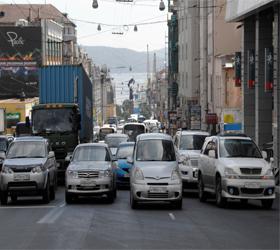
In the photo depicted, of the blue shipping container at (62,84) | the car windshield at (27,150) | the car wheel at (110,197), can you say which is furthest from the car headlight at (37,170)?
the blue shipping container at (62,84)

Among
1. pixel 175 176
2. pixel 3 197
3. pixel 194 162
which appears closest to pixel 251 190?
pixel 175 176

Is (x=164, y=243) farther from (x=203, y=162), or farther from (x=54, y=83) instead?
(x=54, y=83)

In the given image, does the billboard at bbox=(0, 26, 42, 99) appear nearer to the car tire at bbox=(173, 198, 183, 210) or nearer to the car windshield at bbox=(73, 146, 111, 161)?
the car windshield at bbox=(73, 146, 111, 161)

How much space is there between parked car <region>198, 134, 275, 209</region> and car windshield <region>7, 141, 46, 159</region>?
5.25 meters

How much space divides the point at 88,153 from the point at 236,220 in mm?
7400

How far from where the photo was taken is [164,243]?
1507 centimetres

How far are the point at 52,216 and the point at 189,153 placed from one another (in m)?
9.51

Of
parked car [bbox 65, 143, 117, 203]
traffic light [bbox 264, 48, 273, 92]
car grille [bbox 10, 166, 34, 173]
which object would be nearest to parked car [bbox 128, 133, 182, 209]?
parked car [bbox 65, 143, 117, 203]

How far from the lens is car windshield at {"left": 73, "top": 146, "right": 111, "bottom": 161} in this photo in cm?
2561

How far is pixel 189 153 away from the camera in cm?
2905

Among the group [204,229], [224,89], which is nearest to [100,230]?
[204,229]

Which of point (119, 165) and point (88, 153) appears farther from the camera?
point (119, 165)

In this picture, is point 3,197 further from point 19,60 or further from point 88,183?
point 19,60

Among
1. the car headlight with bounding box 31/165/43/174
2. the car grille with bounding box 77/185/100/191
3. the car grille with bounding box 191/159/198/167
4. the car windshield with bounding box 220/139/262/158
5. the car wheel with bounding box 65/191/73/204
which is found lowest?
the car wheel with bounding box 65/191/73/204
